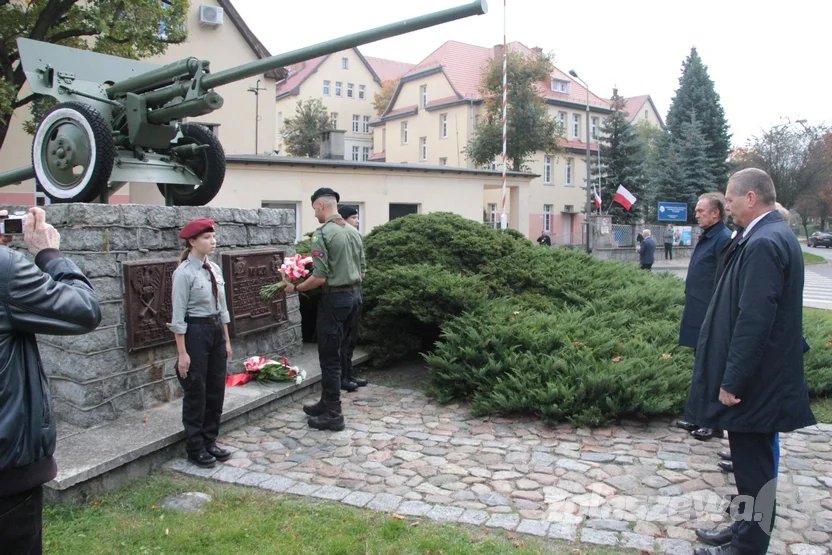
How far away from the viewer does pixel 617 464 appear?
518cm

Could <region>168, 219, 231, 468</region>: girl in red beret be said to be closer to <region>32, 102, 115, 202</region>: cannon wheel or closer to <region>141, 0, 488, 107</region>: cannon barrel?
<region>32, 102, 115, 202</region>: cannon wheel

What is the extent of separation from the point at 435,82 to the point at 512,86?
410 inches

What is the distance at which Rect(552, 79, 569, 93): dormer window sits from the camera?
48688 mm

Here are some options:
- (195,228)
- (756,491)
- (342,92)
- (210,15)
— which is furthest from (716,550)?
(342,92)

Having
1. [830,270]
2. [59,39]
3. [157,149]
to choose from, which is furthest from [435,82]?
[157,149]

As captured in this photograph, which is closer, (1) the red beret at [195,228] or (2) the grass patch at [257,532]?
(2) the grass patch at [257,532]

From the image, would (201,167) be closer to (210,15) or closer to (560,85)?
(210,15)

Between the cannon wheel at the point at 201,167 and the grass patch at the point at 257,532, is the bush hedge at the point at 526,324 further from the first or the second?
the grass patch at the point at 257,532

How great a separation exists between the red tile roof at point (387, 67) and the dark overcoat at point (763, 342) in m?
76.7

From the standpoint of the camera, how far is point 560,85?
49.1 meters

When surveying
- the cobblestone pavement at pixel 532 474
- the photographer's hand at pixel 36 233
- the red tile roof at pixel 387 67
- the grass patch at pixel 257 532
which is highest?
the red tile roof at pixel 387 67

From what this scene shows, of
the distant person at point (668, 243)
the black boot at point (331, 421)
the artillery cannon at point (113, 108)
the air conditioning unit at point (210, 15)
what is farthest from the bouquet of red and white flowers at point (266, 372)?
the distant person at point (668, 243)

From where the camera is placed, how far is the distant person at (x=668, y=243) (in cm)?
3481

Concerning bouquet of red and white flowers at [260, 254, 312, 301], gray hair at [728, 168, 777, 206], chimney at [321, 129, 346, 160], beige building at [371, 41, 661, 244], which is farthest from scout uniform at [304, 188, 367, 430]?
beige building at [371, 41, 661, 244]
